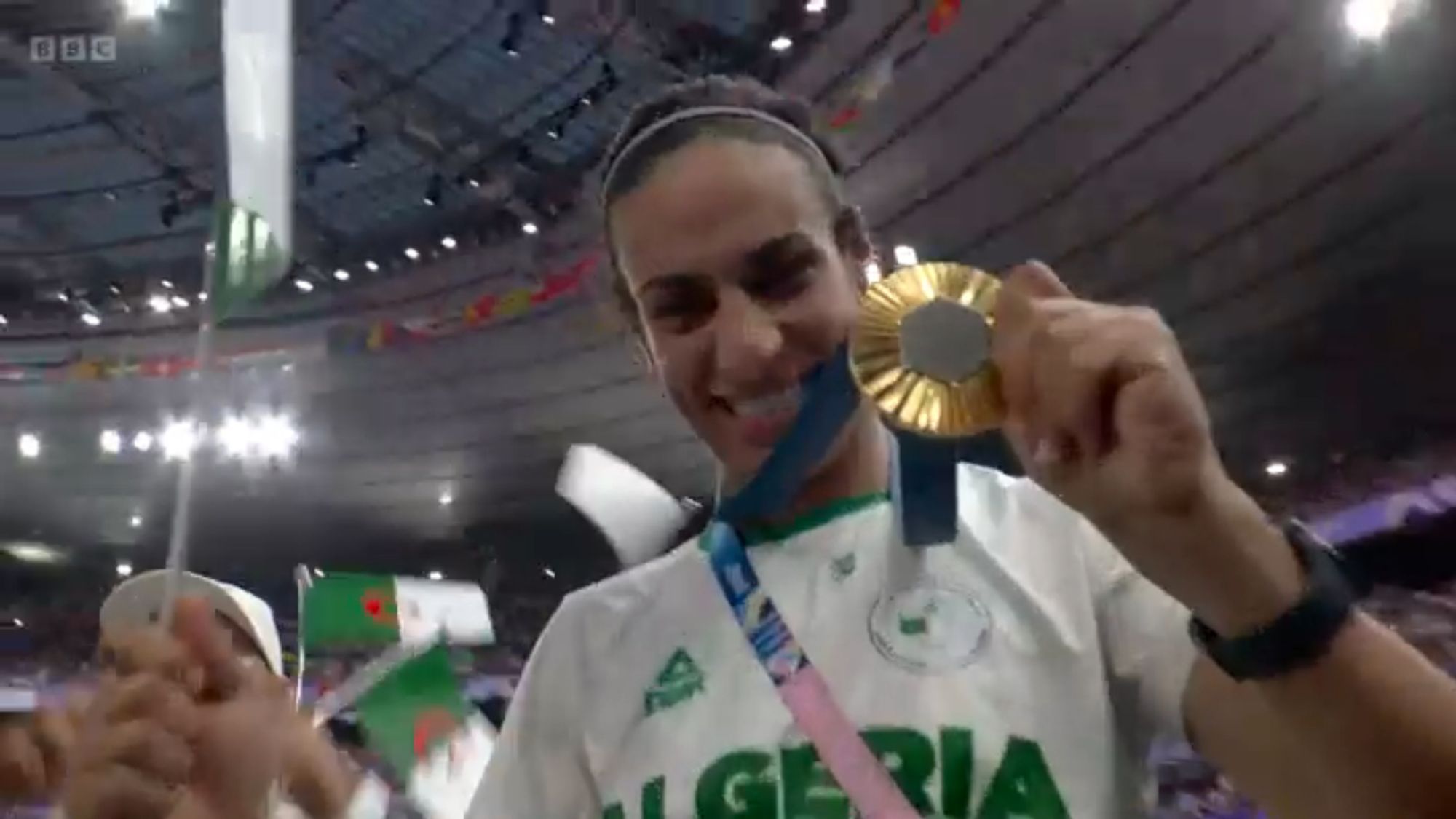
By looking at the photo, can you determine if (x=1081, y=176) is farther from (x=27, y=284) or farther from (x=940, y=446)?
(x=27, y=284)

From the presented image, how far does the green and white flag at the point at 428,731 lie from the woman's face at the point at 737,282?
763 millimetres

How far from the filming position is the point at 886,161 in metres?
4.12

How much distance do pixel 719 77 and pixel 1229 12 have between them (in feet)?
9.16

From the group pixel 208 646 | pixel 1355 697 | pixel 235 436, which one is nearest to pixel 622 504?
pixel 208 646

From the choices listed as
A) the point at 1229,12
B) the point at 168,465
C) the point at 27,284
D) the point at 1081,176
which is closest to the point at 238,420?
the point at 168,465

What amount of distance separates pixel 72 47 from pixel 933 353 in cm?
570

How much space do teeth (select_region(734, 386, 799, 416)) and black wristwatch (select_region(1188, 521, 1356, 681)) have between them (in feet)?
1.00

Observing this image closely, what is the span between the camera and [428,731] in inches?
60.8

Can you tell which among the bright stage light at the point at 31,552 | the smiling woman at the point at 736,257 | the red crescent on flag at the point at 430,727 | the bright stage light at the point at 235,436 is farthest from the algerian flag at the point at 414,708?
the bright stage light at the point at 31,552

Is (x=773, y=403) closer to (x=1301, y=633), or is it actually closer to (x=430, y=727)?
(x=1301, y=633)

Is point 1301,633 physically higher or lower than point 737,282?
lower

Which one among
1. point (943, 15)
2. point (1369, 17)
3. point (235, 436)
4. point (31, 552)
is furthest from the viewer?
point (31, 552)

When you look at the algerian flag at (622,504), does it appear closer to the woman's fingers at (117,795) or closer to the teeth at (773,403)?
the teeth at (773,403)

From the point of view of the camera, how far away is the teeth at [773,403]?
0.80 metres
